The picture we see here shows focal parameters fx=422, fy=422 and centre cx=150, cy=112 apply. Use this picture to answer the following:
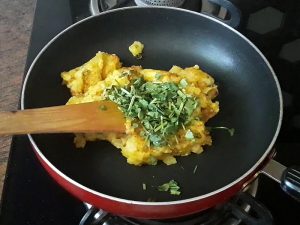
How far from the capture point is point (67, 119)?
30.5 inches

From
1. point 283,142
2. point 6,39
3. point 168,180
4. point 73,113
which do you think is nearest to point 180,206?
point 168,180

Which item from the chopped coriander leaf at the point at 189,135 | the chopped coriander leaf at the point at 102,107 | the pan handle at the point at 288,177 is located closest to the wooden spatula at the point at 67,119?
the chopped coriander leaf at the point at 102,107

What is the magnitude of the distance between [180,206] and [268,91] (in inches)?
13.4

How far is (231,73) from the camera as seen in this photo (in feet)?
3.17

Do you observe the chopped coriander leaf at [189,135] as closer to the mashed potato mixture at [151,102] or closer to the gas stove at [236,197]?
the mashed potato mixture at [151,102]

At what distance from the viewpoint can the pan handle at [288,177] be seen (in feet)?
2.34

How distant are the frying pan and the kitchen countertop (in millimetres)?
283

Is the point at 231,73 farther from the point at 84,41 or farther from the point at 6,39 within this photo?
the point at 6,39

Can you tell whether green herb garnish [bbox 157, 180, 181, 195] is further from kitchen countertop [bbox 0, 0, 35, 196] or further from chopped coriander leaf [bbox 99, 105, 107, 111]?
kitchen countertop [bbox 0, 0, 35, 196]

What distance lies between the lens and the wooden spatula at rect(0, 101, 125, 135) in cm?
73

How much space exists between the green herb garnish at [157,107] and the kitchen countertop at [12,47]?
39 centimetres

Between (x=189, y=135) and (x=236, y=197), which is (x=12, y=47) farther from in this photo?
(x=236, y=197)

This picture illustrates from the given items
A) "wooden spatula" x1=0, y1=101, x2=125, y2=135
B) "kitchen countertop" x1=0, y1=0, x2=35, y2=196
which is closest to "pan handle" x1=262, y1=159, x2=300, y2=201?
"wooden spatula" x1=0, y1=101, x2=125, y2=135

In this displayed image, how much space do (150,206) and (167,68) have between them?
1.32 feet
